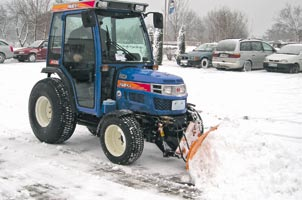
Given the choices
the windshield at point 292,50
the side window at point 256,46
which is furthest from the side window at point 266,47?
the windshield at point 292,50

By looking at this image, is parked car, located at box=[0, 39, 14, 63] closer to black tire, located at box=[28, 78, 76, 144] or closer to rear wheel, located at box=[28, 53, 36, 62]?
rear wheel, located at box=[28, 53, 36, 62]

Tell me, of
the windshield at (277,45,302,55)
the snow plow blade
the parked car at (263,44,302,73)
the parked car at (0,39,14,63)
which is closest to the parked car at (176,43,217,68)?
the parked car at (263,44,302,73)

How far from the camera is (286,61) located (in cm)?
1944

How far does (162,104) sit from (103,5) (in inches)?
67.3

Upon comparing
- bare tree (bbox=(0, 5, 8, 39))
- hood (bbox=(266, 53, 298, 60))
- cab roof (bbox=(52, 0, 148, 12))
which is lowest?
hood (bbox=(266, 53, 298, 60))

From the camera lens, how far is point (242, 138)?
540 centimetres

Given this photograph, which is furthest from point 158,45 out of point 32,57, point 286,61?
point 286,61

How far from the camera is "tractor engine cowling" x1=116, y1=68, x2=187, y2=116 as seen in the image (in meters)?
5.98

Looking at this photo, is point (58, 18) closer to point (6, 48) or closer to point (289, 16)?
point (6, 48)

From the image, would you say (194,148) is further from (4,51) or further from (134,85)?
(4,51)

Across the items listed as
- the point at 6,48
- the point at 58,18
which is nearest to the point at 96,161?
the point at 58,18

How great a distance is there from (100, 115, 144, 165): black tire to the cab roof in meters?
1.69

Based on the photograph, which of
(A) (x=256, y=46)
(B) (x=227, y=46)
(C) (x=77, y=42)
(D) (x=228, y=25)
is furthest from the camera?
(D) (x=228, y=25)

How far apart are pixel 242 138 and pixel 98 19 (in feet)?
9.21
